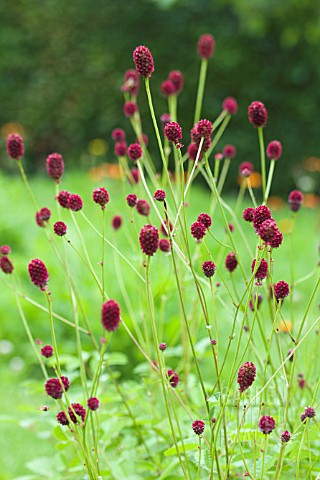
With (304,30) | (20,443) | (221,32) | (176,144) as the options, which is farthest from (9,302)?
(221,32)

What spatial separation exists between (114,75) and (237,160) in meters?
1.59

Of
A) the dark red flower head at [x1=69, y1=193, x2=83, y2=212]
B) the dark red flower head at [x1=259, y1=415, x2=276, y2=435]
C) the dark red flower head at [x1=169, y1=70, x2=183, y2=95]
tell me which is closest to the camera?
the dark red flower head at [x1=259, y1=415, x2=276, y2=435]

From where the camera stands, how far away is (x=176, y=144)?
1.19 metres

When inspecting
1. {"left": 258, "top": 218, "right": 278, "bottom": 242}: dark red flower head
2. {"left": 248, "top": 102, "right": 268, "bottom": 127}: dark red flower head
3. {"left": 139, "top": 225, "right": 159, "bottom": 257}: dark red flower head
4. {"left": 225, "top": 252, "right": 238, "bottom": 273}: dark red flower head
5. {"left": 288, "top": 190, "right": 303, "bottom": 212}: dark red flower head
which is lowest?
{"left": 139, "top": 225, "right": 159, "bottom": 257}: dark red flower head

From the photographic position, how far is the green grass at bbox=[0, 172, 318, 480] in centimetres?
213

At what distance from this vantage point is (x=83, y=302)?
327cm

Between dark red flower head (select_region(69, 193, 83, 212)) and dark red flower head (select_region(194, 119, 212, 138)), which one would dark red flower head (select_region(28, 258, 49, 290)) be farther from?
dark red flower head (select_region(194, 119, 212, 138))

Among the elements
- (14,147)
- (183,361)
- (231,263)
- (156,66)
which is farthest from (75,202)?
(156,66)

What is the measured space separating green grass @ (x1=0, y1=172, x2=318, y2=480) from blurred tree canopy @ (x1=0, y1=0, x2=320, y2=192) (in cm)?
169

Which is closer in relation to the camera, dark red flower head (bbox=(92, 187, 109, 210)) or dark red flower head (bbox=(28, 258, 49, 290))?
dark red flower head (bbox=(28, 258, 49, 290))

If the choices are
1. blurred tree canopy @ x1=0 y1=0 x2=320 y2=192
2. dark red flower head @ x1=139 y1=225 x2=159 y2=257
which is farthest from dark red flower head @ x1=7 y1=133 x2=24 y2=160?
blurred tree canopy @ x1=0 y1=0 x2=320 y2=192

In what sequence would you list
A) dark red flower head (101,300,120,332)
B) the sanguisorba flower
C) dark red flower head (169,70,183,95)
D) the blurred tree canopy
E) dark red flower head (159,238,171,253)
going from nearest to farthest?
dark red flower head (101,300,120,332), the sanguisorba flower, dark red flower head (159,238,171,253), dark red flower head (169,70,183,95), the blurred tree canopy

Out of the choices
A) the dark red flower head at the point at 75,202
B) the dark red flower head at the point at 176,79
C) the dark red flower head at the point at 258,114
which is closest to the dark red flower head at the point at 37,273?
the dark red flower head at the point at 75,202

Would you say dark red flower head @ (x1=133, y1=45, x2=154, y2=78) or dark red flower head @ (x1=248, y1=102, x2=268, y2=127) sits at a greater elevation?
dark red flower head @ (x1=248, y1=102, x2=268, y2=127)
